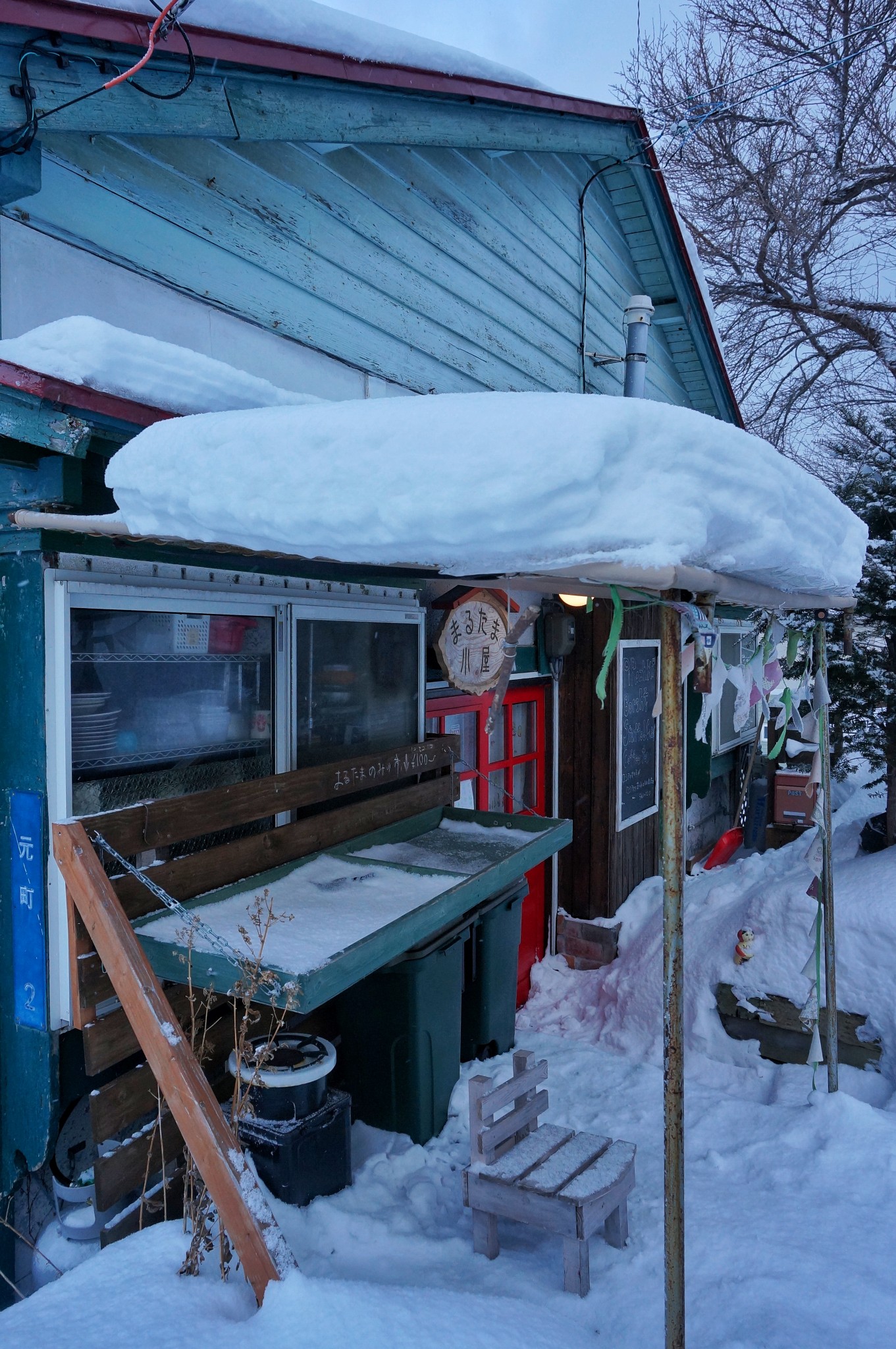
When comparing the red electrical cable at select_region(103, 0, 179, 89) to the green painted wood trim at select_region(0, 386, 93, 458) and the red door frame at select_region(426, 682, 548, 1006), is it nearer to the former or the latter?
the green painted wood trim at select_region(0, 386, 93, 458)

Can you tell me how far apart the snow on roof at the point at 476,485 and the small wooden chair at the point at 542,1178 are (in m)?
2.28

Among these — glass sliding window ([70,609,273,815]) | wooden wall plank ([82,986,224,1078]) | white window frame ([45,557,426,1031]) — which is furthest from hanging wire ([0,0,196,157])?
wooden wall plank ([82,986,224,1078])

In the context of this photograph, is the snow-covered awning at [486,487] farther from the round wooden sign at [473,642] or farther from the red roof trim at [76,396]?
the round wooden sign at [473,642]

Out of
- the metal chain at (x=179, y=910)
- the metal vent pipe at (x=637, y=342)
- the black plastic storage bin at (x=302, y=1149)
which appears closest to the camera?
the metal chain at (x=179, y=910)

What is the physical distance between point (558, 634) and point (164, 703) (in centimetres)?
367

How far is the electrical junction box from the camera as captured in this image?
21.2ft

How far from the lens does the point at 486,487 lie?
1858 millimetres

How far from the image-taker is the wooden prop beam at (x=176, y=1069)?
2424 millimetres

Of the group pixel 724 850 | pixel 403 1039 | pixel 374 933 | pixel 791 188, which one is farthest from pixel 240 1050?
pixel 791 188

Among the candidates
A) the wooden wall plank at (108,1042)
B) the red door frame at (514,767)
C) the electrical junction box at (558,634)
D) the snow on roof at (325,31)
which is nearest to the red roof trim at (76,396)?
the snow on roof at (325,31)

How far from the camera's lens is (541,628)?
21.4 feet

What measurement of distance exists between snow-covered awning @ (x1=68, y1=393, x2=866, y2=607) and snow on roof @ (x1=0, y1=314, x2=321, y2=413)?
0.43 metres

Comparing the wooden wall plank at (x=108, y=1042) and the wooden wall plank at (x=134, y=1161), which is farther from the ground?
the wooden wall plank at (x=108, y=1042)

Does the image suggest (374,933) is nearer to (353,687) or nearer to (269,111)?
(353,687)
